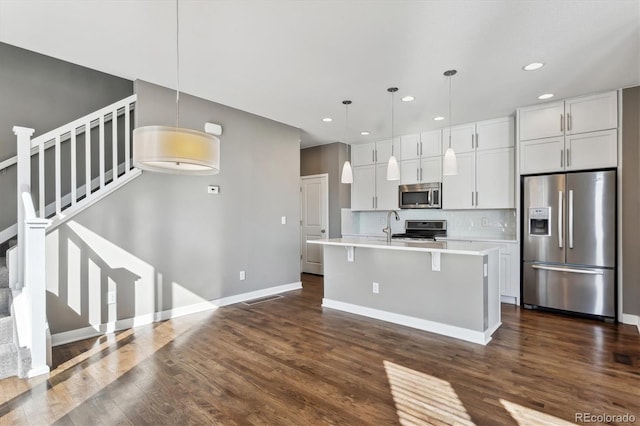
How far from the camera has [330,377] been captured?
255 cm

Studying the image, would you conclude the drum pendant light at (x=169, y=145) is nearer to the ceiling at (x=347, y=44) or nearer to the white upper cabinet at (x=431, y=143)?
the ceiling at (x=347, y=44)

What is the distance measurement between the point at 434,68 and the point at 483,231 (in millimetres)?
3160

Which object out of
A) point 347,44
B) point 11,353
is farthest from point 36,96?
point 347,44

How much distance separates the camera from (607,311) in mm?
3918

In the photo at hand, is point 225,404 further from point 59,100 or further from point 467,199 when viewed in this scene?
point 467,199

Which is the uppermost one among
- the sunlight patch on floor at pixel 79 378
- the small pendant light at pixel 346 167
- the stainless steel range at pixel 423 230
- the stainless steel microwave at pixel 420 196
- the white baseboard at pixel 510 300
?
the small pendant light at pixel 346 167

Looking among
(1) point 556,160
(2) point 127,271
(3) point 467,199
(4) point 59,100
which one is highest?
(4) point 59,100

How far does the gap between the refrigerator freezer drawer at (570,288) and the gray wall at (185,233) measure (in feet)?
11.5

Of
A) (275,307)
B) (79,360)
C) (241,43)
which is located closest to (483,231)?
(275,307)

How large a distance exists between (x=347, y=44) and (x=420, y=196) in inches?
138

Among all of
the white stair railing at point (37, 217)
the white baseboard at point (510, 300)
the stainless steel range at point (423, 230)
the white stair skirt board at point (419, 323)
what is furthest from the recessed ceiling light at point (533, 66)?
the white stair railing at point (37, 217)

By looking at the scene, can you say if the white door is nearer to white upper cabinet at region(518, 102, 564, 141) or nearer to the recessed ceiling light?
white upper cabinet at region(518, 102, 564, 141)

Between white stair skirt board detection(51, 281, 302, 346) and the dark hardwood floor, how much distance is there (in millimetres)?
124

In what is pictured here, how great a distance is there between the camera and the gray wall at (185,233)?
131 inches
